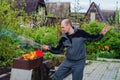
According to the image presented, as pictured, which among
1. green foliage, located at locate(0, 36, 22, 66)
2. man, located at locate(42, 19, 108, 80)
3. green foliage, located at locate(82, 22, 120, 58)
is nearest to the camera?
man, located at locate(42, 19, 108, 80)

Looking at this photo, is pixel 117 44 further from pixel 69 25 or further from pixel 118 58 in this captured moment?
pixel 69 25

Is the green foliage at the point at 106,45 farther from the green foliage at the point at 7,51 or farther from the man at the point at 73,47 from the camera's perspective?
the man at the point at 73,47

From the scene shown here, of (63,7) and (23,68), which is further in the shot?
(63,7)

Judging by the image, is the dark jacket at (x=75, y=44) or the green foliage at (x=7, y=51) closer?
the dark jacket at (x=75, y=44)

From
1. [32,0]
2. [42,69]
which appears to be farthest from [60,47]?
[32,0]

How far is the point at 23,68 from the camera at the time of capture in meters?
7.96

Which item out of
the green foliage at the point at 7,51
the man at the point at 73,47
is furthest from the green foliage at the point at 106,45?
the man at the point at 73,47

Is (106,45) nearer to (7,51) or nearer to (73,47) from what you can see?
(7,51)

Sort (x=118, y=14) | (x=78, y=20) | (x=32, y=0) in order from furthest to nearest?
(x=32, y=0), (x=118, y=14), (x=78, y=20)

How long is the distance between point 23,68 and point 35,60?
0.51 meters

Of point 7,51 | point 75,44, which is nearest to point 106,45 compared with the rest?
point 7,51

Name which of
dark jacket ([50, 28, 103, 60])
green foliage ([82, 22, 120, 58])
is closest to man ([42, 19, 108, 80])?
dark jacket ([50, 28, 103, 60])

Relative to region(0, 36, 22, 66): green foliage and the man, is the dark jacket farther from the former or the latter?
region(0, 36, 22, 66): green foliage

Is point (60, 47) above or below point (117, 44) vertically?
above
